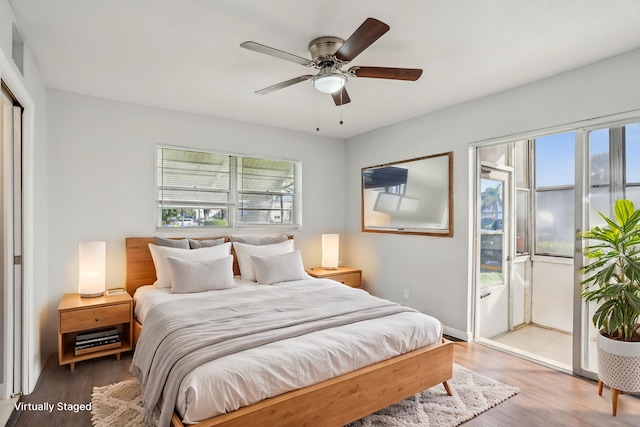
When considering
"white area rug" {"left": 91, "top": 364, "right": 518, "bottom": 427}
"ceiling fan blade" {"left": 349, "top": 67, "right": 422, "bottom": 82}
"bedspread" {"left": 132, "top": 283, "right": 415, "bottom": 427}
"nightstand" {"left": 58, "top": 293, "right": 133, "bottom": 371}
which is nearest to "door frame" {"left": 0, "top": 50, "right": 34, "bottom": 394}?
"nightstand" {"left": 58, "top": 293, "right": 133, "bottom": 371}

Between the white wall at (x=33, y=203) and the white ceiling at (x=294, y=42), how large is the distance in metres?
0.26

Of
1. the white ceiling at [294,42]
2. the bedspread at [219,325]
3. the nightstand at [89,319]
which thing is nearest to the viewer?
the bedspread at [219,325]

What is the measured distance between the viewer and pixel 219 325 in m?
2.24

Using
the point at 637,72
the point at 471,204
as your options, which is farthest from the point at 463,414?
the point at 637,72

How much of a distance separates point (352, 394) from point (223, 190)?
9.88 feet

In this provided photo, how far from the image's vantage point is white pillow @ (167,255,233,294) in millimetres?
3156

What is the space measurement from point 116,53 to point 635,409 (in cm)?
449

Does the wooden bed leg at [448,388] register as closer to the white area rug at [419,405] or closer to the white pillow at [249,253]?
the white area rug at [419,405]

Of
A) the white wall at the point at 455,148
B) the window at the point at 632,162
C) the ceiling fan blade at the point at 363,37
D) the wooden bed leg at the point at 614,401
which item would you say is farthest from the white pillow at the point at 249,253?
the window at the point at 632,162

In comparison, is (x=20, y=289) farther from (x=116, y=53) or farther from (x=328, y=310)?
(x=328, y=310)

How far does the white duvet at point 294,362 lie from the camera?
1657 mm

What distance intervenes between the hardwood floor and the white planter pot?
0.19 m

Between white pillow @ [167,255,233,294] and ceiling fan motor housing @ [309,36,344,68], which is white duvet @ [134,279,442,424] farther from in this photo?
ceiling fan motor housing @ [309,36,344,68]

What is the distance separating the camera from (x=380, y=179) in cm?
471
